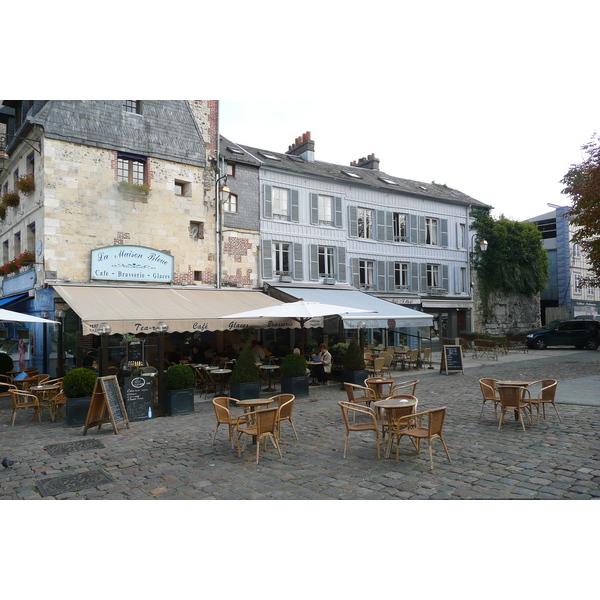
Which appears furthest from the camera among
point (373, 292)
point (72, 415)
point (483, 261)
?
point (483, 261)

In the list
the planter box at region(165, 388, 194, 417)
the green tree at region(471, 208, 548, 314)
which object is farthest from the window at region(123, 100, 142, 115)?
the green tree at region(471, 208, 548, 314)

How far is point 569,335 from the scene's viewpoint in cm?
2505

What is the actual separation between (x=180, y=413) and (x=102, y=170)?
8.43 m

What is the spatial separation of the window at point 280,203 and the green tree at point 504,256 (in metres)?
12.5

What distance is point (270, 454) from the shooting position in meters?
6.46

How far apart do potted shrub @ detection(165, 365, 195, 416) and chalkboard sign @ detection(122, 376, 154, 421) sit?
0.41 m

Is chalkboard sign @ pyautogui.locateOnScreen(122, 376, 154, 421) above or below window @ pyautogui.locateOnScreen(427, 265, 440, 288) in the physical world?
below

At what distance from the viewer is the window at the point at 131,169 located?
48.4 feet

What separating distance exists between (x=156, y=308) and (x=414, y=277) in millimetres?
14786

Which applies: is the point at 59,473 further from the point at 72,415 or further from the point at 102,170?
the point at 102,170

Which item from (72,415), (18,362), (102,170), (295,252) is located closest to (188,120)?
(102,170)

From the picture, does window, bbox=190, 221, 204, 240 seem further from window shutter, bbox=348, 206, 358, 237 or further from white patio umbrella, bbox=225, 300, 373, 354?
window shutter, bbox=348, 206, 358, 237

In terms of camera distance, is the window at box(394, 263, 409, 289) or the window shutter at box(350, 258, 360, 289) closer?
the window shutter at box(350, 258, 360, 289)

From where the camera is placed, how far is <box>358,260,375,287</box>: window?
72.1ft
